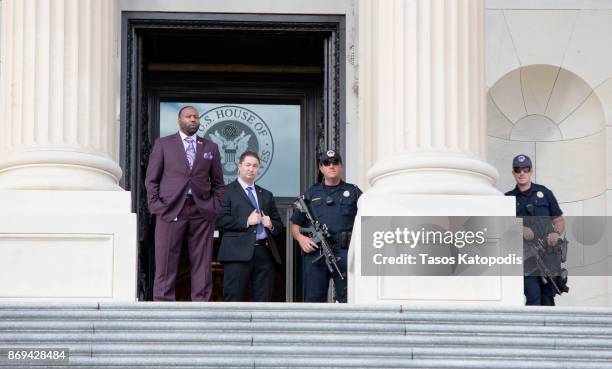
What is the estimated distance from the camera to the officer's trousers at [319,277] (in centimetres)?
1858

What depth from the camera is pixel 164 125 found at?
973 inches

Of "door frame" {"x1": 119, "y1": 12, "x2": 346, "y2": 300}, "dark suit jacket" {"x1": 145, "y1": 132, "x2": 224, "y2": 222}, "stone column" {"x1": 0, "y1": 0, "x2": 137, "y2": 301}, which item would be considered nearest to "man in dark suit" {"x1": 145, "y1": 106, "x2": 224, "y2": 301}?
"dark suit jacket" {"x1": 145, "y1": 132, "x2": 224, "y2": 222}

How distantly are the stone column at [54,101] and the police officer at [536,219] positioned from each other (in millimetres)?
4487

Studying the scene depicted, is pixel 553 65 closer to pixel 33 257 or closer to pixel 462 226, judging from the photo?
pixel 462 226

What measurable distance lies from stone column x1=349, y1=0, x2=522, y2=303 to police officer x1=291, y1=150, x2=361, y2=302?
42cm

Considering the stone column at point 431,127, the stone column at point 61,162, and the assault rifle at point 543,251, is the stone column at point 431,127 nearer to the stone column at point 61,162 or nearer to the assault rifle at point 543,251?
the assault rifle at point 543,251

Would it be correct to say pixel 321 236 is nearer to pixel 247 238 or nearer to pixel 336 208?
pixel 336 208

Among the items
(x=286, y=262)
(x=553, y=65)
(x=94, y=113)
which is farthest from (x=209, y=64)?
(x=94, y=113)

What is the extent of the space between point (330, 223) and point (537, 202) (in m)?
2.36

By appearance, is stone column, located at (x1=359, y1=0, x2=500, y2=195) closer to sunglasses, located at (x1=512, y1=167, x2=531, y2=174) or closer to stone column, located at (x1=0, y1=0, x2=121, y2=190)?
sunglasses, located at (x1=512, y1=167, x2=531, y2=174)

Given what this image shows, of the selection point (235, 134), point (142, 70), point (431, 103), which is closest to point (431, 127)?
point (431, 103)

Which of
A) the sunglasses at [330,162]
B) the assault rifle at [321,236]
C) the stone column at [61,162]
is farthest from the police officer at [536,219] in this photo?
the stone column at [61,162]

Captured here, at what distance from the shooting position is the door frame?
22062 millimetres

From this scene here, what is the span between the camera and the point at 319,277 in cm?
1866
